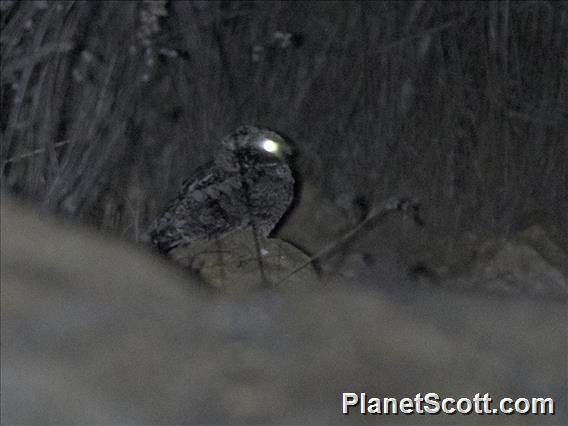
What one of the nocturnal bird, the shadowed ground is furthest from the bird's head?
the shadowed ground

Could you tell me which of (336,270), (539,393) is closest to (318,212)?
(336,270)

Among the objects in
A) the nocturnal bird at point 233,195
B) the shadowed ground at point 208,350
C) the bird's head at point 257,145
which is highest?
the bird's head at point 257,145

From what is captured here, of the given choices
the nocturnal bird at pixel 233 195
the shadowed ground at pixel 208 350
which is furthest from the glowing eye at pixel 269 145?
the shadowed ground at pixel 208 350

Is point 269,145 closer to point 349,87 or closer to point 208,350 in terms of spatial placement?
point 349,87

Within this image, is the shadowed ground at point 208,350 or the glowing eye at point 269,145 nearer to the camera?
the shadowed ground at point 208,350

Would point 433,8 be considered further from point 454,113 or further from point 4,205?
point 4,205

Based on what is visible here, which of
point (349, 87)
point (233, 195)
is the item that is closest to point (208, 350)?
point (233, 195)

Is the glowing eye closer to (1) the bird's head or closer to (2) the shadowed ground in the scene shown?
(1) the bird's head

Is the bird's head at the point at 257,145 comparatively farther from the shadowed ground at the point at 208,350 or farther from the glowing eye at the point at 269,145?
the shadowed ground at the point at 208,350
